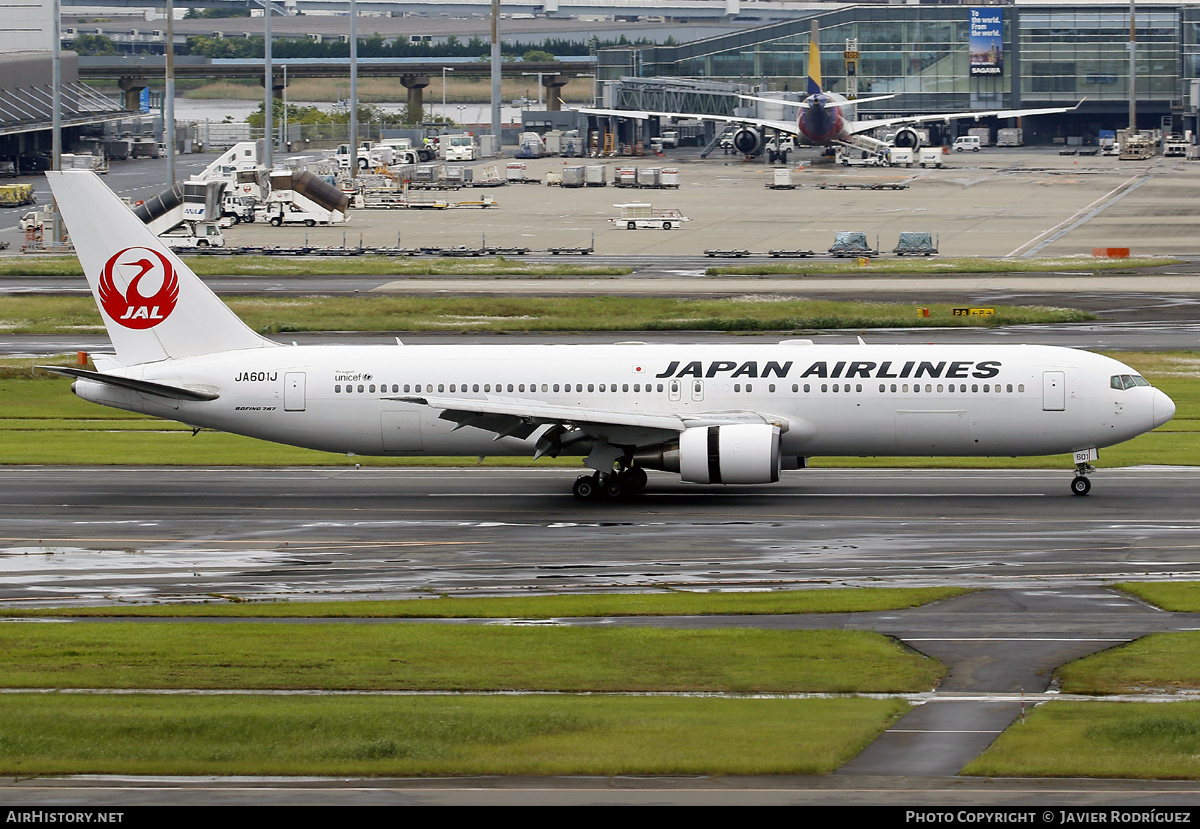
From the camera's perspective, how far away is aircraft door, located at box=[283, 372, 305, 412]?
47656 millimetres

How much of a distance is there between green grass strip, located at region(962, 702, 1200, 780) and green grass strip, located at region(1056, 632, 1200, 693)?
117cm

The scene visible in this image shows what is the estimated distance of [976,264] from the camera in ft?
346

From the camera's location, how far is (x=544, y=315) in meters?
85.7

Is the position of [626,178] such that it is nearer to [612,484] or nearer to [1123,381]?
[612,484]

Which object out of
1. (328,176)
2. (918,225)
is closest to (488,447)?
(918,225)

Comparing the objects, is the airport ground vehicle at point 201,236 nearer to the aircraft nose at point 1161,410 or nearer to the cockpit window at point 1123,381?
the cockpit window at point 1123,381

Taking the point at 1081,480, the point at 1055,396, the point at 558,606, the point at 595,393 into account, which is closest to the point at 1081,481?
the point at 1081,480

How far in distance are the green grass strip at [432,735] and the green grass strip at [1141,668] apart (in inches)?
162

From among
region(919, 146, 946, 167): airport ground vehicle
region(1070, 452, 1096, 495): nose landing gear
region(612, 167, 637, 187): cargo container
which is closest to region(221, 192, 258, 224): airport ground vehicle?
region(612, 167, 637, 187): cargo container

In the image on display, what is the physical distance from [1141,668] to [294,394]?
92.9 feet

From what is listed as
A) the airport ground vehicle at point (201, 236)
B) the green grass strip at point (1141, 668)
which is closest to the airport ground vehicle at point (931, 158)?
the airport ground vehicle at point (201, 236)

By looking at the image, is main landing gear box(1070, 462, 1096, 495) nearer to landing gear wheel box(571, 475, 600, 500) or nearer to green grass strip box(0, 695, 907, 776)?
landing gear wheel box(571, 475, 600, 500)

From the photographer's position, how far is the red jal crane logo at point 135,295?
4828 centimetres
